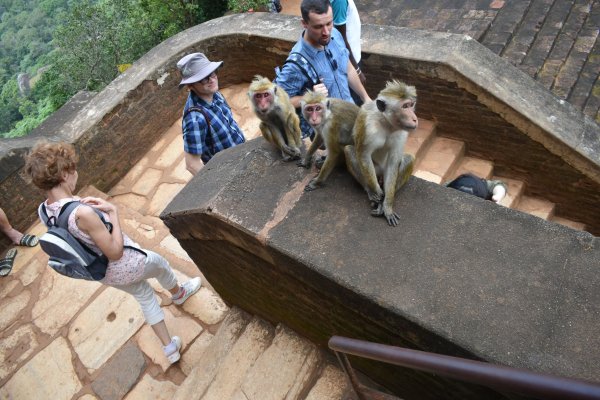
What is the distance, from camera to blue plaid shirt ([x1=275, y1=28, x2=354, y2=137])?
3.34 meters

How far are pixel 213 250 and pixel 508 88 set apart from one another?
3.19m

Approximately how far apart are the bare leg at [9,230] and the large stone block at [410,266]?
3.02m

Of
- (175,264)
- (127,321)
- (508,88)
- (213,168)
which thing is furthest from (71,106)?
(508,88)

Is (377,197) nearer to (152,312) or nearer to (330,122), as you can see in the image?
(330,122)

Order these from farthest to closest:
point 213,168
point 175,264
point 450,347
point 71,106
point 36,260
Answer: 1. point 71,106
2. point 36,260
3. point 175,264
4. point 213,168
5. point 450,347

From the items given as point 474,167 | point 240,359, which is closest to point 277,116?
point 240,359

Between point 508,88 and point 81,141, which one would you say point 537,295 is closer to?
point 508,88

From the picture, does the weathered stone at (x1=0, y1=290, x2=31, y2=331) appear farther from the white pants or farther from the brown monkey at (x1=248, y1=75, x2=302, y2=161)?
the brown monkey at (x1=248, y1=75, x2=302, y2=161)

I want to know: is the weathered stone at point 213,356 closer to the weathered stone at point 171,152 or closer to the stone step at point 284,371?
the stone step at point 284,371

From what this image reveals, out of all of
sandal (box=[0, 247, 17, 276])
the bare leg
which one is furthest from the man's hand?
sandal (box=[0, 247, 17, 276])

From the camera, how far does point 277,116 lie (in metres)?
3.21

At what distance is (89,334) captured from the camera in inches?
172

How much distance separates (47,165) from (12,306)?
Answer: 280 centimetres

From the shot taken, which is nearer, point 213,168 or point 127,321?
point 213,168
